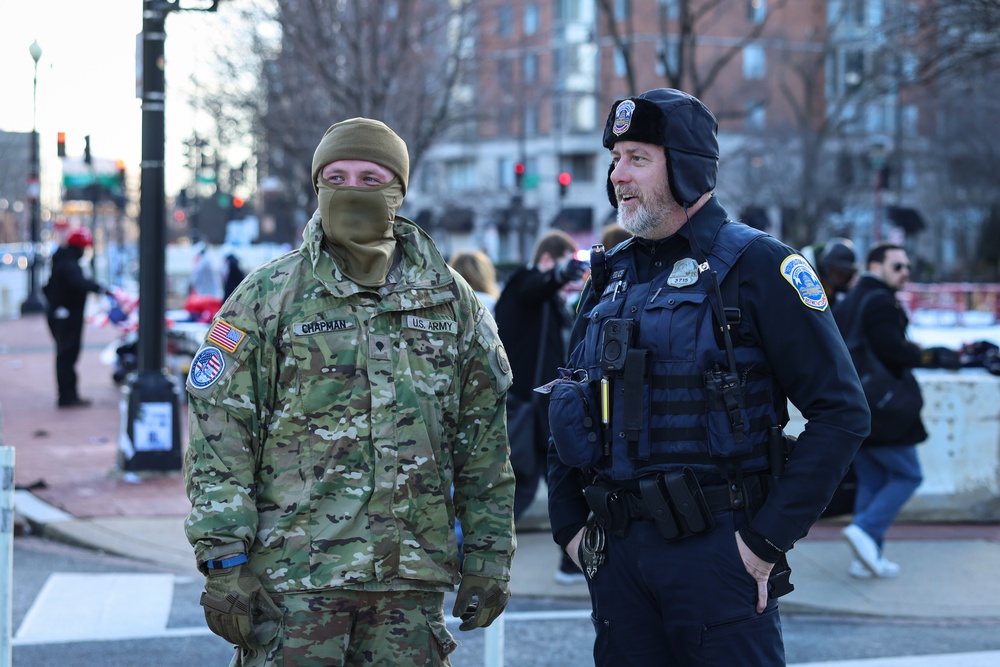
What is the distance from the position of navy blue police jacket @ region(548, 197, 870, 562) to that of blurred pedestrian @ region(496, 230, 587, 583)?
334 centimetres

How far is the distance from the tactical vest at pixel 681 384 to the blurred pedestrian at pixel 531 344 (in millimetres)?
3332

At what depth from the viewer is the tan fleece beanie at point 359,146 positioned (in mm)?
3203

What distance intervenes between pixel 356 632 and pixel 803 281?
1505mm

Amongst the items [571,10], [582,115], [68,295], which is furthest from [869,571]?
[582,115]

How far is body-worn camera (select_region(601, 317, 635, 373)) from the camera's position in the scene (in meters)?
3.19

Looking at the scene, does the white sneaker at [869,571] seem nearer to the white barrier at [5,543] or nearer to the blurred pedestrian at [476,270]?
the blurred pedestrian at [476,270]

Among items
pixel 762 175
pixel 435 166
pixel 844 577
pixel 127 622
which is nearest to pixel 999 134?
pixel 762 175

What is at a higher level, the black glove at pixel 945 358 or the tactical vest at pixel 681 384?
the tactical vest at pixel 681 384

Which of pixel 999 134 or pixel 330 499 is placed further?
pixel 999 134

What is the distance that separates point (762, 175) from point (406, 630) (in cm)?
4281

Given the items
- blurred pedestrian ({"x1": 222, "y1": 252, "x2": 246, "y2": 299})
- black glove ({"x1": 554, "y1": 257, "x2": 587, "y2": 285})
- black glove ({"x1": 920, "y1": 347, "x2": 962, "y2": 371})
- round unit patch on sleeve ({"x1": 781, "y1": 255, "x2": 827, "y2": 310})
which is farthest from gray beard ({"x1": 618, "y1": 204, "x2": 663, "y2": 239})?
blurred pedestrian ({"x1": 222, "y1": 252, "x2": 246, "y2": 299})

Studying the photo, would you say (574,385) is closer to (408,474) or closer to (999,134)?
(408,474)

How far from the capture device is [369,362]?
310 centimetres


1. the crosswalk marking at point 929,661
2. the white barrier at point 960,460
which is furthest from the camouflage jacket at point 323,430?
the white barrier at point 960,460
